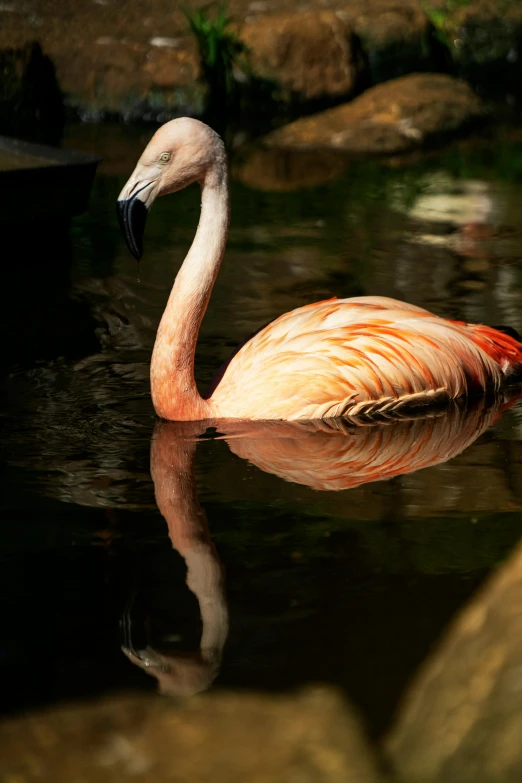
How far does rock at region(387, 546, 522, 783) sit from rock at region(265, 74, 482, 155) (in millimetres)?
8780

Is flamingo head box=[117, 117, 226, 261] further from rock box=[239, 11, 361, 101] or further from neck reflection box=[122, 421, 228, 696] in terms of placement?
rock box=[239, 11, 361, 101]

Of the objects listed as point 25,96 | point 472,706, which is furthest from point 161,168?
point 25,96

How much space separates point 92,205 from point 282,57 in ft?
15.9

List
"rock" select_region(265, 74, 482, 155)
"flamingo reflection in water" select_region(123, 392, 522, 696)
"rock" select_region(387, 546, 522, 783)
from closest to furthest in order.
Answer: "rock" select_region(387, 546, 522, 783) → "flamingo reflection in water" select_region(123, 392, 522, 696) → "rock" select_region(265, 74, 482, 155)

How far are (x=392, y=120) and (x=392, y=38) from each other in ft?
7.39

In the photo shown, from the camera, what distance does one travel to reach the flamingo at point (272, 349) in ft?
16.6

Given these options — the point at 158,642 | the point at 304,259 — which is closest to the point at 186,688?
the point at 158,642

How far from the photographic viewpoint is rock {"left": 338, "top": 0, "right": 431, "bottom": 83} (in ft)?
46.1

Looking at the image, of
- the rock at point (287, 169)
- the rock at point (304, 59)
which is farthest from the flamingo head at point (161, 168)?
the rock at point (304, 59)

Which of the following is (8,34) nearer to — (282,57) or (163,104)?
(163,104)

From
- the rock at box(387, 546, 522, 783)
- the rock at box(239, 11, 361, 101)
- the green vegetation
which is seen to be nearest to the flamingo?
the rock at box(387, 546, 522, 783)

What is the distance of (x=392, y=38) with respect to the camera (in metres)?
14.0

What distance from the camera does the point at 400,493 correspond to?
4.65 metres

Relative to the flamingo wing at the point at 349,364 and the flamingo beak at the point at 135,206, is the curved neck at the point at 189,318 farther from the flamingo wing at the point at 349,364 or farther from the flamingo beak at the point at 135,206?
the flamingo beak at the point at 135,206
